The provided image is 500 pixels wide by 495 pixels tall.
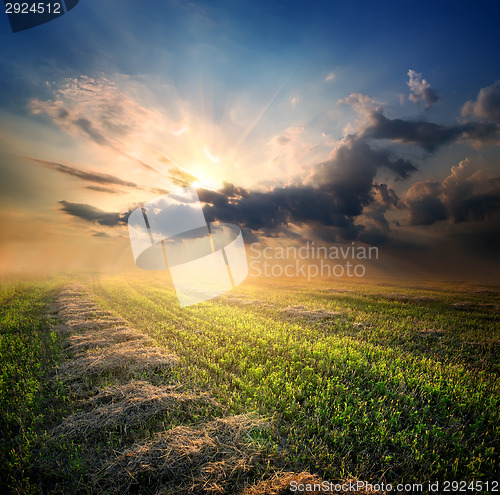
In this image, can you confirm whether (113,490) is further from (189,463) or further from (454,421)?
(454,421)

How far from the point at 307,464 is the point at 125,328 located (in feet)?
30.3

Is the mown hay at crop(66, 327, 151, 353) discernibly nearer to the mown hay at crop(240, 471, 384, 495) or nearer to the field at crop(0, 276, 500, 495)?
the field at crop(0, 276, 500, 495)

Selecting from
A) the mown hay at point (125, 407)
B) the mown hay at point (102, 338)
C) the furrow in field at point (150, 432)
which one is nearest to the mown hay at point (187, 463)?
the furrow in field at point (150, 432)

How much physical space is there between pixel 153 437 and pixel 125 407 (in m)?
1.09

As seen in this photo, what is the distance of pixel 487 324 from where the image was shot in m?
12.5

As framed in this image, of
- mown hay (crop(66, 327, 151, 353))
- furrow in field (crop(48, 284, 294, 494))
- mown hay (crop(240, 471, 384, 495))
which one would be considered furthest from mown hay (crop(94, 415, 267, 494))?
mown hay (crop(66, 327, 151, 353))

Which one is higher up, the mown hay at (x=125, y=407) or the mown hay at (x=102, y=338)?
the mown hay at (x=102, y=338)

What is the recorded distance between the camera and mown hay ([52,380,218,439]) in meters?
4.29

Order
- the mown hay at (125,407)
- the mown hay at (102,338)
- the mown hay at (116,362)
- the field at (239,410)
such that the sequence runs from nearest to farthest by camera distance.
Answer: the field at (239,410) → the mown hay at (125,407) → the mown hay at (116,362) → the mown hay at (102,338)

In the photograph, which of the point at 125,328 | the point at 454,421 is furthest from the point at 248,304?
the point at 454,421

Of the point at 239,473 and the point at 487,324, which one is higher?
the point at 239,473

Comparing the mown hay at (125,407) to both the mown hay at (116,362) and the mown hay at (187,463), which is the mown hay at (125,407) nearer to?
the mown hay at (187,463)

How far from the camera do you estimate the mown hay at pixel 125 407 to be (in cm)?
429

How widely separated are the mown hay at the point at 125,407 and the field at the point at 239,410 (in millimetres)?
34
